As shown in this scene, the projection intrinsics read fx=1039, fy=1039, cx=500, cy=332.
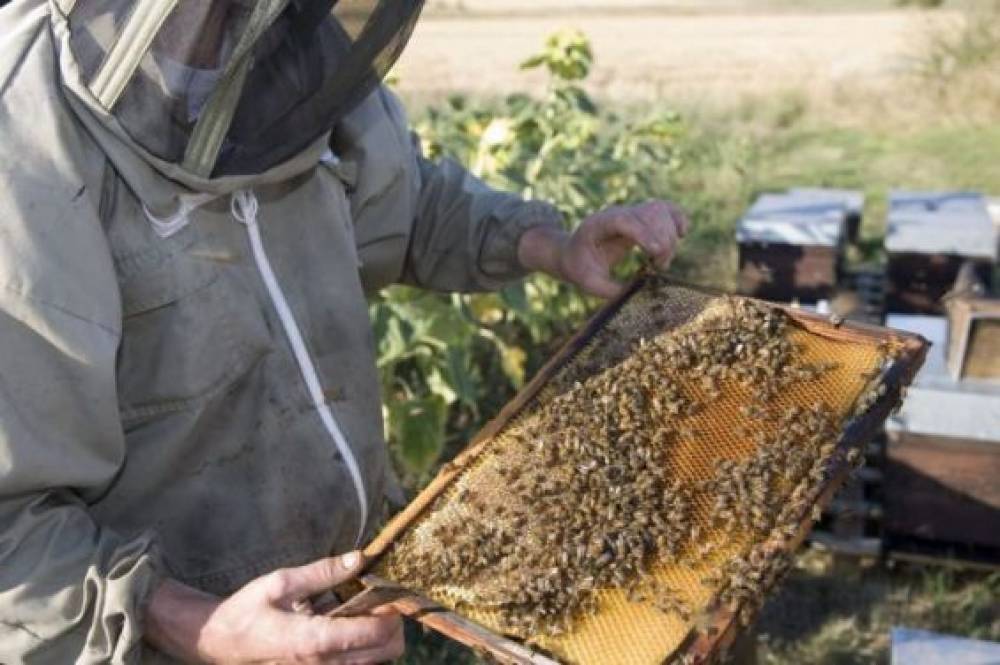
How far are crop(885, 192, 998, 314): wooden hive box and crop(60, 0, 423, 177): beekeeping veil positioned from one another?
4.17 m

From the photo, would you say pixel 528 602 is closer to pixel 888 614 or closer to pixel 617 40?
pixel 888 614

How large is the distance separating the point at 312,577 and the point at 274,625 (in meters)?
0.10

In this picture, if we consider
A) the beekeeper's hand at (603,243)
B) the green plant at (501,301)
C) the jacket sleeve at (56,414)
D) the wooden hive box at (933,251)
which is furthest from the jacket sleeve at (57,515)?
the wooden hive box at (933,251)

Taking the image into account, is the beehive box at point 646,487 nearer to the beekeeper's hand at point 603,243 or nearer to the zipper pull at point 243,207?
the beekeeper's hand at point 603,243

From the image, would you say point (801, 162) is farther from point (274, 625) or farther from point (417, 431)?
point (274, 625)

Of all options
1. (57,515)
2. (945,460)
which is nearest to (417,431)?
(945,460)

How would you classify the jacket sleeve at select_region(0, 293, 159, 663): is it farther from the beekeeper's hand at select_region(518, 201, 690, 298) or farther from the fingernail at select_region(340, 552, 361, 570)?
the beekeeper's hand at select_region(518, 201, 690, 298)

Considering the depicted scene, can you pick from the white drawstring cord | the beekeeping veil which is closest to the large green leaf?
the beekeeping veil

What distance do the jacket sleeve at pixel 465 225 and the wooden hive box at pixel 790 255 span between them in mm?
3103

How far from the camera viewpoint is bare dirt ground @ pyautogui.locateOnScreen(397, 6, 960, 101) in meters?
15.1

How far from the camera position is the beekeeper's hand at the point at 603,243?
8.85 feet

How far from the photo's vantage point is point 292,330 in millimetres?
2248

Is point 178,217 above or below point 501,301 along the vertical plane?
above

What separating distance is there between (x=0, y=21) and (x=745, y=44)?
18.5 meters
